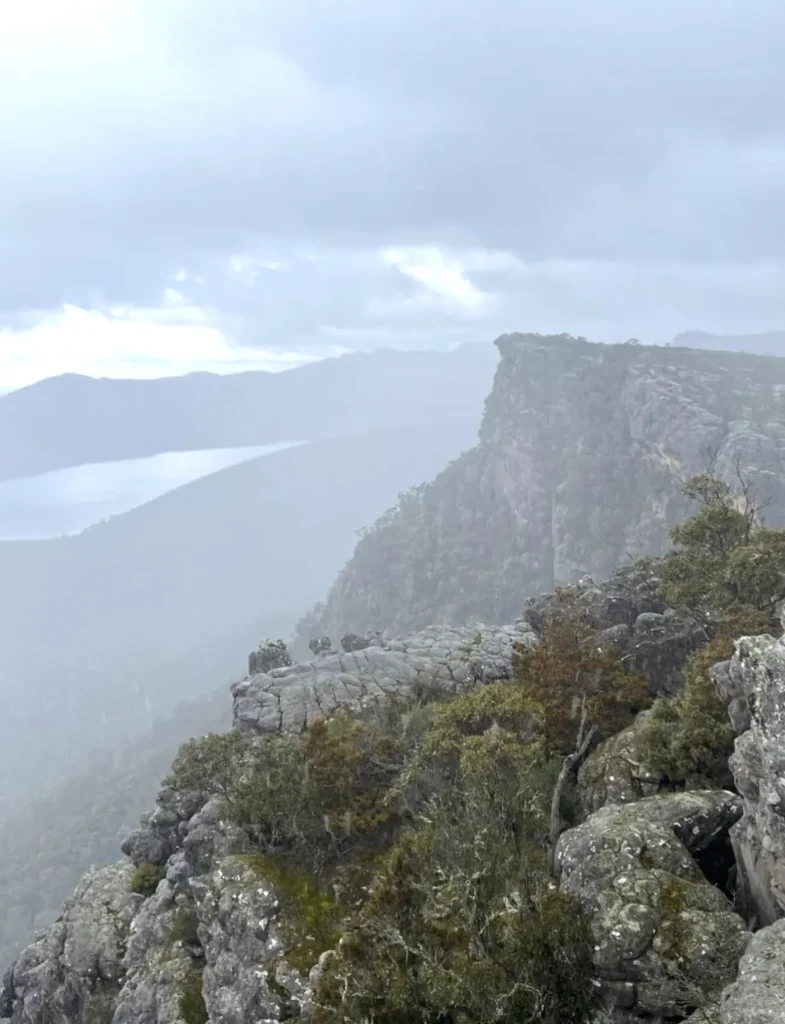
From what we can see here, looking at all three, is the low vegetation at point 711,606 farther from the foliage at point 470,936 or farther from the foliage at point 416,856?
the foliage at point 470,936

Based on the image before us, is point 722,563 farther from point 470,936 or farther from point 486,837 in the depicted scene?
point 470,936

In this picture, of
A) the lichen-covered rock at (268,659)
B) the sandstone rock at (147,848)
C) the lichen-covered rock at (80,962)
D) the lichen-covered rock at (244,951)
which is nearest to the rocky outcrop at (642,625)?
the lichen-covered rock at (244,951)

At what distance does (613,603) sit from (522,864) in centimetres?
2560

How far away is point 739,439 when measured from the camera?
121062 millimetres

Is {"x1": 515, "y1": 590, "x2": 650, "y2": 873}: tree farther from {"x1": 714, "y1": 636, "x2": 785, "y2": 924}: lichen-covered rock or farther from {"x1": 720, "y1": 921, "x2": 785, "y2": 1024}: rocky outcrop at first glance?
{"x1": 720, "y1": 921, "x2": 785, "y2": 1024}: rocky outcrop

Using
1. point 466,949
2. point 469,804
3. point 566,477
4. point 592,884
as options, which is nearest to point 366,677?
point 469,804

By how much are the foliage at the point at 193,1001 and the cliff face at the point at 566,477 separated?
109 m

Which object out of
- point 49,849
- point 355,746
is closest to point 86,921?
point 355,746

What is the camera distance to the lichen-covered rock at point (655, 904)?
15.8 meters

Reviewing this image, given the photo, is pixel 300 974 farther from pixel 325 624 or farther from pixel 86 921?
pixel 325 624

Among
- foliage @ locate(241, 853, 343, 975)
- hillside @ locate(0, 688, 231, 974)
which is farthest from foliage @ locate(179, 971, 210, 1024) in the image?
hillside @ locate(0, 688, 231, 974)

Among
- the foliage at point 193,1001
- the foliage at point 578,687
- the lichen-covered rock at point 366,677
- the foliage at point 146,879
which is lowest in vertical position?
the foliage at point 146,879

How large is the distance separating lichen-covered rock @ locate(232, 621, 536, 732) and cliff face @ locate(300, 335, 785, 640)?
8481 centimetres

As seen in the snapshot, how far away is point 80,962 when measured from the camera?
3244 centimetres
